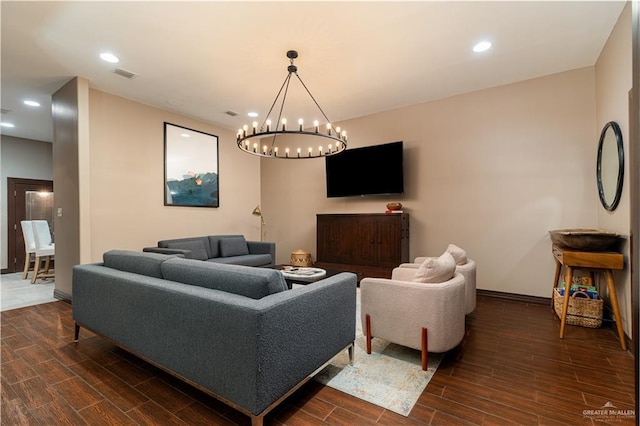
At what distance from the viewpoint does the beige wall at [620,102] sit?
2688 mm

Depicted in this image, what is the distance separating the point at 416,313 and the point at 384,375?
1.68ft

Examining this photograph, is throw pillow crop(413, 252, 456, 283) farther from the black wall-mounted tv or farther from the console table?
the black wall-mounted tv

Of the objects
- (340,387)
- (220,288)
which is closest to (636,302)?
(340,387)

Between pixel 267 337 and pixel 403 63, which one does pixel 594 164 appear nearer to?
pixel 403 63

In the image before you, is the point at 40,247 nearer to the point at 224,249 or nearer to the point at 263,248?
the point at 224,249

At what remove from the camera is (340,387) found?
80.7 inches

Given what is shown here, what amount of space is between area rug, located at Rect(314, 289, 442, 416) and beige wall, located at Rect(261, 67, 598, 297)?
2472 mm

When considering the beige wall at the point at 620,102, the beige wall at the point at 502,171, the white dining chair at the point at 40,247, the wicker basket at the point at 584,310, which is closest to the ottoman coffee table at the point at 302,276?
the beige wall at the point at 502,171

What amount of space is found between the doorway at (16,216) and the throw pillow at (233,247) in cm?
463

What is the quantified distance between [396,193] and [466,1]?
2.89m

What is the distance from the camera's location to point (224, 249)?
547 centimetres

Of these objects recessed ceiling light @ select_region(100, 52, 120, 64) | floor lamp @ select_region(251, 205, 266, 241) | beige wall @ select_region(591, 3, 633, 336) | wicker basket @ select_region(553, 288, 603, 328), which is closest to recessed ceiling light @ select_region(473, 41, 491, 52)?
beige wall @ select_region(591, 3, 633, 336)

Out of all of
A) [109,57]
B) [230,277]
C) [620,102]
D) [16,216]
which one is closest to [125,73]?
[109,57]

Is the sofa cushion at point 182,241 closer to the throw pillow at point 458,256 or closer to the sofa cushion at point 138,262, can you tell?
the sofa cushion at point 138,262
